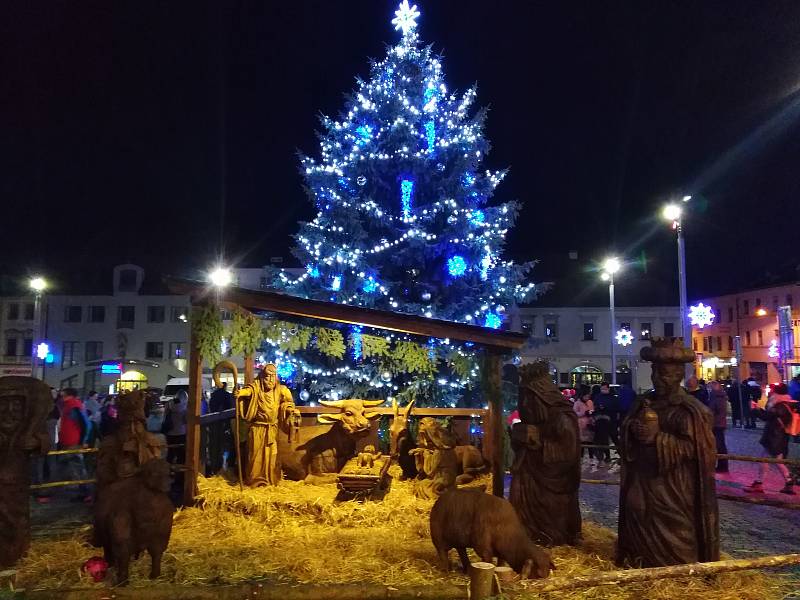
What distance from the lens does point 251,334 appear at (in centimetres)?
1049

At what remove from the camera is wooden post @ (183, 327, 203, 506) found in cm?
955

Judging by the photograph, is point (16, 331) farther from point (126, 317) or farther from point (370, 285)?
point (370, 285)

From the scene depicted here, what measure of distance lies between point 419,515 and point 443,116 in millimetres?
11859

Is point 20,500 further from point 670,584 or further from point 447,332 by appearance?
point 670,584

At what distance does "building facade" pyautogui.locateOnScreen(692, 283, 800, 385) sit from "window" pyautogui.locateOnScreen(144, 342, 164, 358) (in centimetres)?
3889

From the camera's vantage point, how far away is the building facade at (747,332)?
1788 inches

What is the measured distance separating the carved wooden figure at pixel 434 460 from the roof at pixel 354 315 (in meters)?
1.77

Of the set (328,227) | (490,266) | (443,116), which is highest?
(443,116)

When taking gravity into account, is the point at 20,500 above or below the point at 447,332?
below

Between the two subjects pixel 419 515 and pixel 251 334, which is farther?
pixel 251 334

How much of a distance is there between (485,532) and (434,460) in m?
4.06

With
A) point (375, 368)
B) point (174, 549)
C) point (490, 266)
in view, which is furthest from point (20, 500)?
point (490, 266)

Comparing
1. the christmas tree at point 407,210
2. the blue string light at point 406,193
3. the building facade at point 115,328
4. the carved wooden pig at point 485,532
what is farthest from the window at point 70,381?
the carved wooden pig at point 485,532

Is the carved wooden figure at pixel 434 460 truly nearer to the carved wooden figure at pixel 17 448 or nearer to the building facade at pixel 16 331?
the carved wooden figure at pixel 17 448
